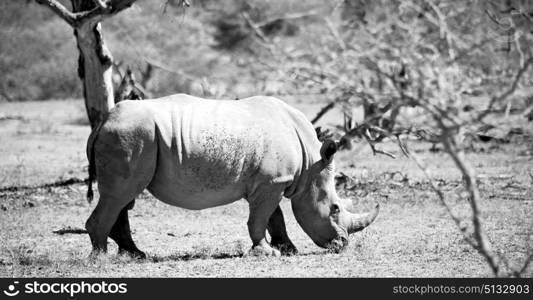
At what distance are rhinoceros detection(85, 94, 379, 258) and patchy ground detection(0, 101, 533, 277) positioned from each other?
1.07 feet

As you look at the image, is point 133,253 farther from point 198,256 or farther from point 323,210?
point 323,210

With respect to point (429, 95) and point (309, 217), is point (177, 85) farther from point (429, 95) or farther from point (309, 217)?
point (429, 95)

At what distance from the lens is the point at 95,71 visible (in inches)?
501

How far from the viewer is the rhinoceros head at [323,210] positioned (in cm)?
923

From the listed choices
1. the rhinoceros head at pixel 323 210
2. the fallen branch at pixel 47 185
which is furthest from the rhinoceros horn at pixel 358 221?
the fallen branch at pixel 47 185

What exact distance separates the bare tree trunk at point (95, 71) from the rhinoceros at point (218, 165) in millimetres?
3424

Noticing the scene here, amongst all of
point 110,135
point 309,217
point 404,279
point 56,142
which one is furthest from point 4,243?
point 56,142

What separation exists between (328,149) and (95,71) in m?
4.63

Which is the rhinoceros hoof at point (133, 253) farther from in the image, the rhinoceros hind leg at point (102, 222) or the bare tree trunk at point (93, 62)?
the bare tree trunk at point (93, 62)

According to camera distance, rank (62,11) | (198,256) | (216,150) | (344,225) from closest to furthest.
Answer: (216,150)
(198,256)
(344,225)
(62,11)

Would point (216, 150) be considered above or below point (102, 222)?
above

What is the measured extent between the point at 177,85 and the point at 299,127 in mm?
18076

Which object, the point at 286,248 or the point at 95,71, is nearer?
the point at 286,248

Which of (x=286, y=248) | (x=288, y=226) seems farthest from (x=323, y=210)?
(x=288, y=226)
